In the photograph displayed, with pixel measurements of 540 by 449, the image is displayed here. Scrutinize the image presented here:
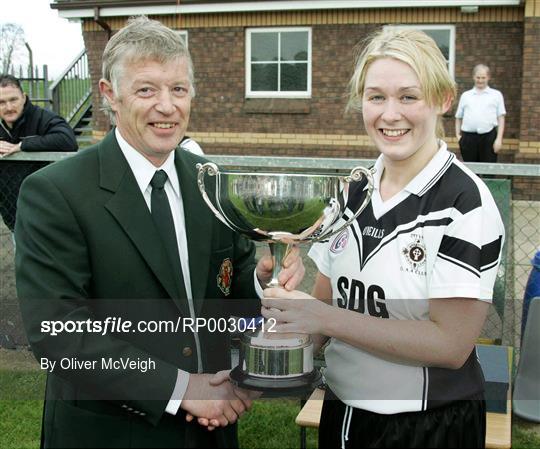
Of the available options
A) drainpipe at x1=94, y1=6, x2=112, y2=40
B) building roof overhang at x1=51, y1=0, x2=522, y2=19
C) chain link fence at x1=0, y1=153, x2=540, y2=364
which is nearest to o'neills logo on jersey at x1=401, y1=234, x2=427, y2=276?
chain link fence at x1=0, y1=153, x2=540, y2=364

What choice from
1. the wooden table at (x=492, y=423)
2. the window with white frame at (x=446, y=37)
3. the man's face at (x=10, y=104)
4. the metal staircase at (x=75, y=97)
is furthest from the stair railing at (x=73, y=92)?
the wooden table at (x=492, y=423)

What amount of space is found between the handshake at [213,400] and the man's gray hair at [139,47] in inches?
32.7

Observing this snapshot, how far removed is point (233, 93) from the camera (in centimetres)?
1304

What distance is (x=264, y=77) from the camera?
42.9 feet

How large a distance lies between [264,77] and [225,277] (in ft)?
37.2

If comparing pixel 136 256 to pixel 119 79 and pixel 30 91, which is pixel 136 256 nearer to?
pixel 119 79

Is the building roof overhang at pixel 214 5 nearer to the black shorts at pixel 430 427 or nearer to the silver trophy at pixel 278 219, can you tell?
the silver trophy at pixel 278 219

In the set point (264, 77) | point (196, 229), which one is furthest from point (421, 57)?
point (264, 77)

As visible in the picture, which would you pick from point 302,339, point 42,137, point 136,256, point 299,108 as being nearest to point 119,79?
point 136,256

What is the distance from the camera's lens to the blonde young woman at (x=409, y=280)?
178 cm

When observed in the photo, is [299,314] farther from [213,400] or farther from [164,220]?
[164,220]

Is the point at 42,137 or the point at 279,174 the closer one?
the point at 279,174

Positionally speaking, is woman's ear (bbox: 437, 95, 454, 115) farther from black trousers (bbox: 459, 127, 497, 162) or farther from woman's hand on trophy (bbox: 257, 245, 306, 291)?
black trousers (bbox: 459, 127, 497, 162)

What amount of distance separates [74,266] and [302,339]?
0.64 m
